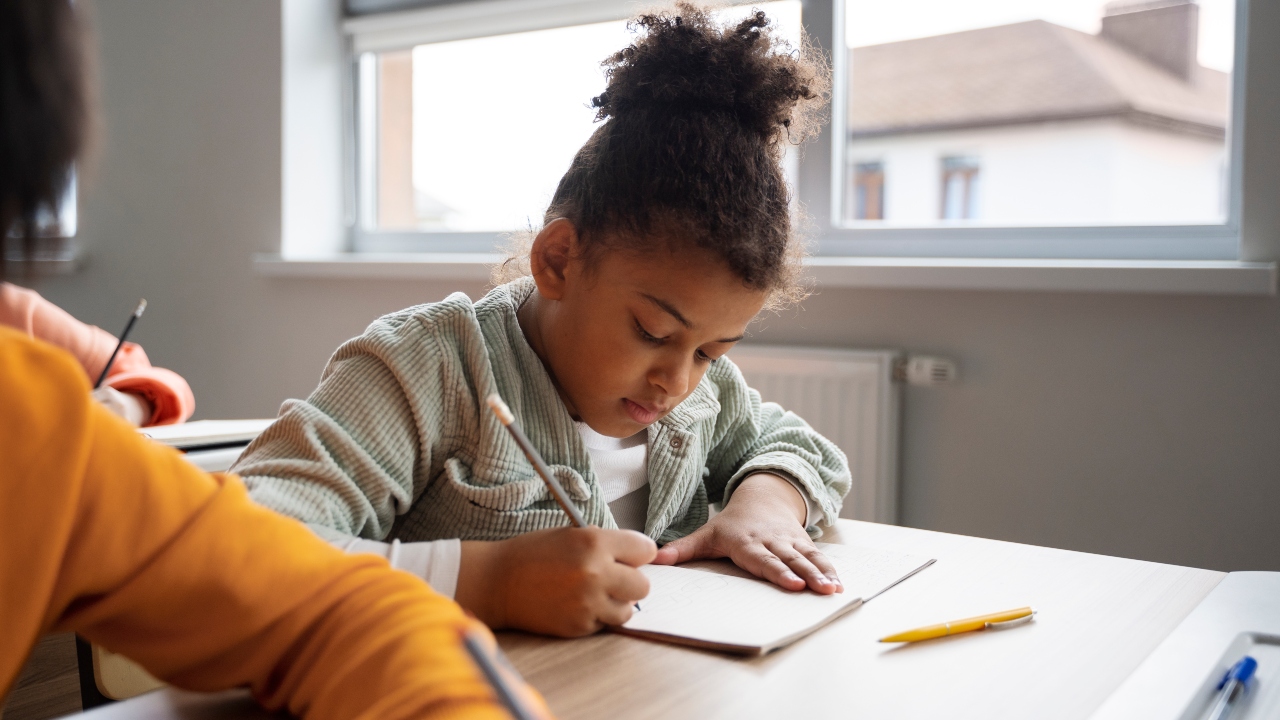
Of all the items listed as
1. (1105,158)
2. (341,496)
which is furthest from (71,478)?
(1105,158)

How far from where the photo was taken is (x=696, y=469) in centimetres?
109

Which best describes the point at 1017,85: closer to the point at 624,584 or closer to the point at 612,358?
the point at 612,358

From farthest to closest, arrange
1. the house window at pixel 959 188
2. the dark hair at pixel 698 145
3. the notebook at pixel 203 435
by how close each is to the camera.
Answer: the house window at pixel 959 188 < the notebook at pixel 203 435 < the dark hair at pixel 698 145

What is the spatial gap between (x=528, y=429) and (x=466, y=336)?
0.10 meters

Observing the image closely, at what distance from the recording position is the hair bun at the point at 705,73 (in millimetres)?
919

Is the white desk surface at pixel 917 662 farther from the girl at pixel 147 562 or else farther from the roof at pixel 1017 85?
the roof at pixel 1017 85

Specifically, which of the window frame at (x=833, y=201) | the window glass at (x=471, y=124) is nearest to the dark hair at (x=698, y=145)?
the window frame at (x=833, y=201)

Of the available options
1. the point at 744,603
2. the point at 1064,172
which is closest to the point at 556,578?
the point at 744,603

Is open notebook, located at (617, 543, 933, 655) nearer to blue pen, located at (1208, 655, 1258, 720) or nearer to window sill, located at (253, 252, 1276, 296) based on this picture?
blue pen, located at (1208, 655, 1258, 720)

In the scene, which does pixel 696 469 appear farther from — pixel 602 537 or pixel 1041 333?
pixel 1041 333

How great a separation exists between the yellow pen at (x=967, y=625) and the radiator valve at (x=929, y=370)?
1.18 metres

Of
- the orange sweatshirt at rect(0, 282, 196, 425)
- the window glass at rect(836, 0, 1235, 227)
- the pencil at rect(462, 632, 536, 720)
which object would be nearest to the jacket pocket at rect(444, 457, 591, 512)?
the pencil at rect(462, 632, 536, 720)

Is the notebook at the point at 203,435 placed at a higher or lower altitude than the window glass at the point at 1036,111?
lower

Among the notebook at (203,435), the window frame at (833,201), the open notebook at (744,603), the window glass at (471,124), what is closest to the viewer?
the open notebook at (744,603)
